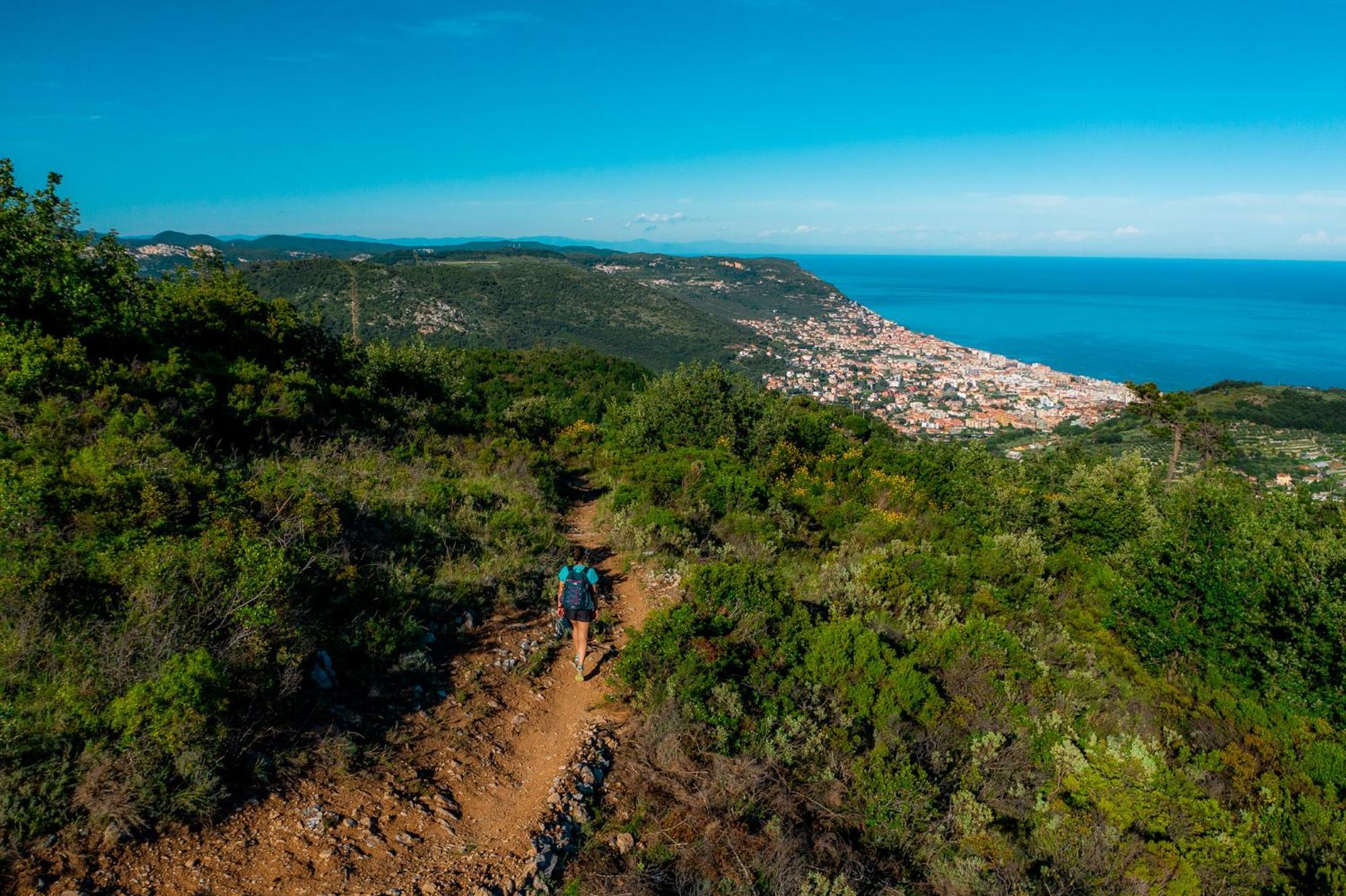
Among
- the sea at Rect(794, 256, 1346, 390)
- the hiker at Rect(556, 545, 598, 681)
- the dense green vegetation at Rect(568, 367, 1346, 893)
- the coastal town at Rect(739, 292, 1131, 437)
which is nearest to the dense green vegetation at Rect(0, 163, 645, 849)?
the hiker at Rect(556, 545, 598, 681)

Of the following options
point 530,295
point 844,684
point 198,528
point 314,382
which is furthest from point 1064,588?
point 530,295

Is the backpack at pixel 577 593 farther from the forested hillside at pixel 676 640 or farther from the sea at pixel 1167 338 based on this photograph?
the sea at pixel 1167 338

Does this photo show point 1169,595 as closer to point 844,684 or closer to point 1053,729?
point 1053,729

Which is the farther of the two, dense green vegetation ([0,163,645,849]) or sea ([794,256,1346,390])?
sea ([794,256,1346,390])

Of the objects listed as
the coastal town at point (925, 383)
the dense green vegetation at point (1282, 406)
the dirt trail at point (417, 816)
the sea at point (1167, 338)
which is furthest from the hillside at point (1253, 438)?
the sea at point (1167, 338)

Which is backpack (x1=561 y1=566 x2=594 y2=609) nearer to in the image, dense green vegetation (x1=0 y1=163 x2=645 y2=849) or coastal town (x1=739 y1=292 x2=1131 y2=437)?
dense green vegetation (x1=0 y1=163 x2=645 y2=849)
